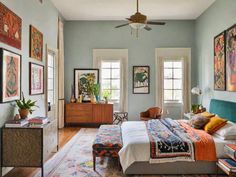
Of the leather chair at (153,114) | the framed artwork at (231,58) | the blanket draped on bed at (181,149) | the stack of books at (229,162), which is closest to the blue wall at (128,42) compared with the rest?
the leather chair at (153,114)

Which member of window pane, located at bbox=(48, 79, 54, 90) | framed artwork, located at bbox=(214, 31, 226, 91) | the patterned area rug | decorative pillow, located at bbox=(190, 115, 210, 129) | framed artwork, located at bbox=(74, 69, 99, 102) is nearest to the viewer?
the patterned area rug

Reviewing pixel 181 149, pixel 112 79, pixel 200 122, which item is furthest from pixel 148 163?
pixel 112 79

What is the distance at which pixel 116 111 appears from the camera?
7.52 metres

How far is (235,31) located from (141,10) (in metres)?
2.81

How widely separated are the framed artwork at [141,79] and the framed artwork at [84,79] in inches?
49.0

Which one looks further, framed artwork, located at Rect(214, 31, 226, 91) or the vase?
framed artwork, located at Rect(214, 31, 226, 91)

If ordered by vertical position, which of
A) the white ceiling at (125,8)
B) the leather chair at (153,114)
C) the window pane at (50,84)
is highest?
the white ceiling at (125,8)

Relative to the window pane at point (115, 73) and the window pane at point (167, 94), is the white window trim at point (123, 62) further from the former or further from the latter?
the window pane at point (167, 94)

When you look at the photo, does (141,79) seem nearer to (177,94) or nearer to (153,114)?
(177,94)

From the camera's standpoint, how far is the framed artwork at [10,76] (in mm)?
3266

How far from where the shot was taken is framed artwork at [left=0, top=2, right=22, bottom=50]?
3264 millimetres

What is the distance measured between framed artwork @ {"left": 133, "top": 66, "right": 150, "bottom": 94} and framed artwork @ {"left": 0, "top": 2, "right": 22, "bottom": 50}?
427 cm

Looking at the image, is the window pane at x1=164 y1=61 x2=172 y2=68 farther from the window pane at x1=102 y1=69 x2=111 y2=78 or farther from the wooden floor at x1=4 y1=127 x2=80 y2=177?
the wooden floor at x1=4 y1=127 x2=80 y2=177

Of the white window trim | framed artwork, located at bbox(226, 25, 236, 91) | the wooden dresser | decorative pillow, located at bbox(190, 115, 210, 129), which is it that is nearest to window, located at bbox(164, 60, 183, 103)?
the white window trim
